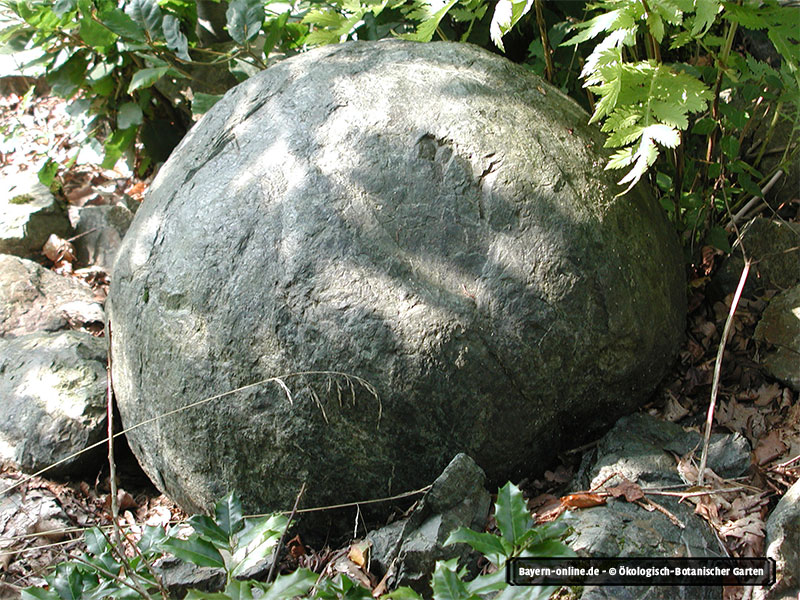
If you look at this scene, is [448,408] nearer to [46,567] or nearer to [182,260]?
[182,260]

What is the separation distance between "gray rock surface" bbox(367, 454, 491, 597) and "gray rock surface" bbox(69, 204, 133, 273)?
3.07m

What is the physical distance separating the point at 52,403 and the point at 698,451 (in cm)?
253

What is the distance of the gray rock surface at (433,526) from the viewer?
2207 millimetres

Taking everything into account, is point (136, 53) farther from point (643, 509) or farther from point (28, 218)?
point (643, 509)

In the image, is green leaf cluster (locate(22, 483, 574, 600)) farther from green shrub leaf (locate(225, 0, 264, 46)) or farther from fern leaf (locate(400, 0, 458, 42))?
green shrub leaf (locate(225, 0, 264, 46))

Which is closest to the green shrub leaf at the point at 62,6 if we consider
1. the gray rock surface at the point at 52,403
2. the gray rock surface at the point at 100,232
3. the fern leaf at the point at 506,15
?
the gray rock surface at the point at 100,232

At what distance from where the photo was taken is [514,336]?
7.73 feet

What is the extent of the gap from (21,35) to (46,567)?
326 cm

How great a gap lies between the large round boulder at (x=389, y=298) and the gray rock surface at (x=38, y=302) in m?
1.29

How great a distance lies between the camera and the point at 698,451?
2469mm

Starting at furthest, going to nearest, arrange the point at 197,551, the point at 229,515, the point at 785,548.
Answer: the point at 785,548 < the point at 229,515 < the point at 197,551

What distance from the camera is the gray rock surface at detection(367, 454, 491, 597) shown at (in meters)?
2.21

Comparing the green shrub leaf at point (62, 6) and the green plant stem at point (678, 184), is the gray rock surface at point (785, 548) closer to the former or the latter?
the green plant stem at point (678, 184)

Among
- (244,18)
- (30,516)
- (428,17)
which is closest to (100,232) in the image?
(244,18)
